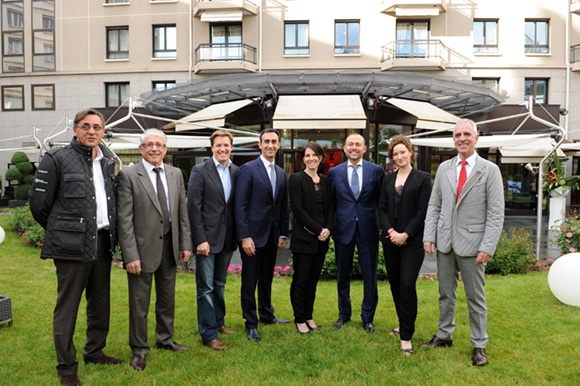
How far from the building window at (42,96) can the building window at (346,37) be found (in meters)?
14.7

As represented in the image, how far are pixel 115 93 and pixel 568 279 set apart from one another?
2122 centimetres

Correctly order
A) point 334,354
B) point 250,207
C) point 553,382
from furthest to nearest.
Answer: point 250,207, point 334,354, point 553,382

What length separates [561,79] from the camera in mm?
19203

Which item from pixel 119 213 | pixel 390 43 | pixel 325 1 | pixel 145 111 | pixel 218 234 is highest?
pixel 325 1

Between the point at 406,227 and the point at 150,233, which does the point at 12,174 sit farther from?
the point at 406,227

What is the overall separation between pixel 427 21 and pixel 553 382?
1941cm

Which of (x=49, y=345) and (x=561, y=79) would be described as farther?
(x=561, y=79)

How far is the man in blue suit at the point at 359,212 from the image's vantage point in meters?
4.50

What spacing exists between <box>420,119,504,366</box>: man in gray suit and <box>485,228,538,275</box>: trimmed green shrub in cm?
387

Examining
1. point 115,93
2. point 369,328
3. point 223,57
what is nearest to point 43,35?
point 115,93

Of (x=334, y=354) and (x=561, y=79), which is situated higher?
(x=561, y=79)

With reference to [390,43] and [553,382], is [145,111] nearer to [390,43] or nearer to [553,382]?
[390,43]

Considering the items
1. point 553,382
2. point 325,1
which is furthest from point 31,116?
point 553,382

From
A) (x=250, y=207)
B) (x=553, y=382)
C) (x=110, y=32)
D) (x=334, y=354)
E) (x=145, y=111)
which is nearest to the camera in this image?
(x=553, y=382)
